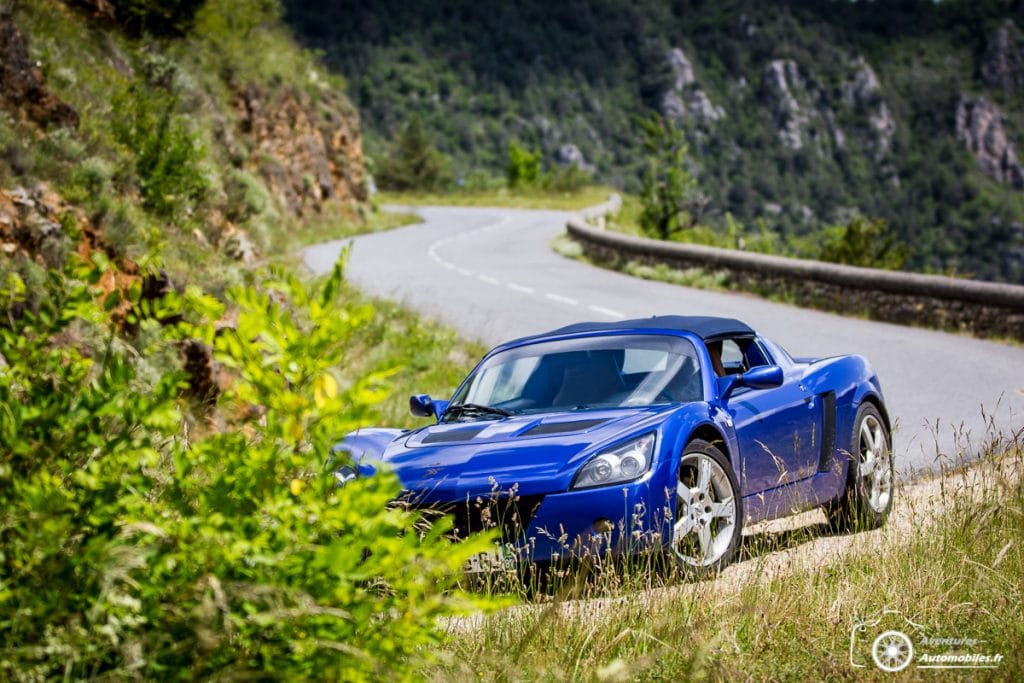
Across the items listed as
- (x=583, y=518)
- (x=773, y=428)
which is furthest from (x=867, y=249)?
(x=583, y=518)

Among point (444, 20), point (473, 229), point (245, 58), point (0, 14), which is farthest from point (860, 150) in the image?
point (0, 14)

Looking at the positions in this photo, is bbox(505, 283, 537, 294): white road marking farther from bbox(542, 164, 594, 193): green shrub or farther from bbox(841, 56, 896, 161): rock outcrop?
bbox(841, 56, 896, 161): rock outcrop

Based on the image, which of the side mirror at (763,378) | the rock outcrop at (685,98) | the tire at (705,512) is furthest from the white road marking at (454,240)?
the rock outcrop at (685,98)

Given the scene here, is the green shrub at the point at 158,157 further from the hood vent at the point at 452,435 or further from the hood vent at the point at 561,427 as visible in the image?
the hood vent at the point at 561,427

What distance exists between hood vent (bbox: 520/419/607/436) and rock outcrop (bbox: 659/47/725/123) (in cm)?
16864

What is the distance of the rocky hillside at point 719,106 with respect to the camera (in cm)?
14500

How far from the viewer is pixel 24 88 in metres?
10.8

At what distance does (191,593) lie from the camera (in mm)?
2709

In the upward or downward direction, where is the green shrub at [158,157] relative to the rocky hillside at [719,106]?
upward

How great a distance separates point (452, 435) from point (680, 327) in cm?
168

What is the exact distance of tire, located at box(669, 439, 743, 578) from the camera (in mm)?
5547

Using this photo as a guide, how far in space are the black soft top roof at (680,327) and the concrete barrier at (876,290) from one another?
34.8 ft

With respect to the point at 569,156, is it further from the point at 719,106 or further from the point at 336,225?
the point at 336,225

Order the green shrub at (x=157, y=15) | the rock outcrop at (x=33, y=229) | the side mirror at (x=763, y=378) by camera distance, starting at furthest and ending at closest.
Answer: the green shrub at (x=157, y=15) → the rock outcrop at (x=33, y=229) → the side mirror at (x=763, y=378)
